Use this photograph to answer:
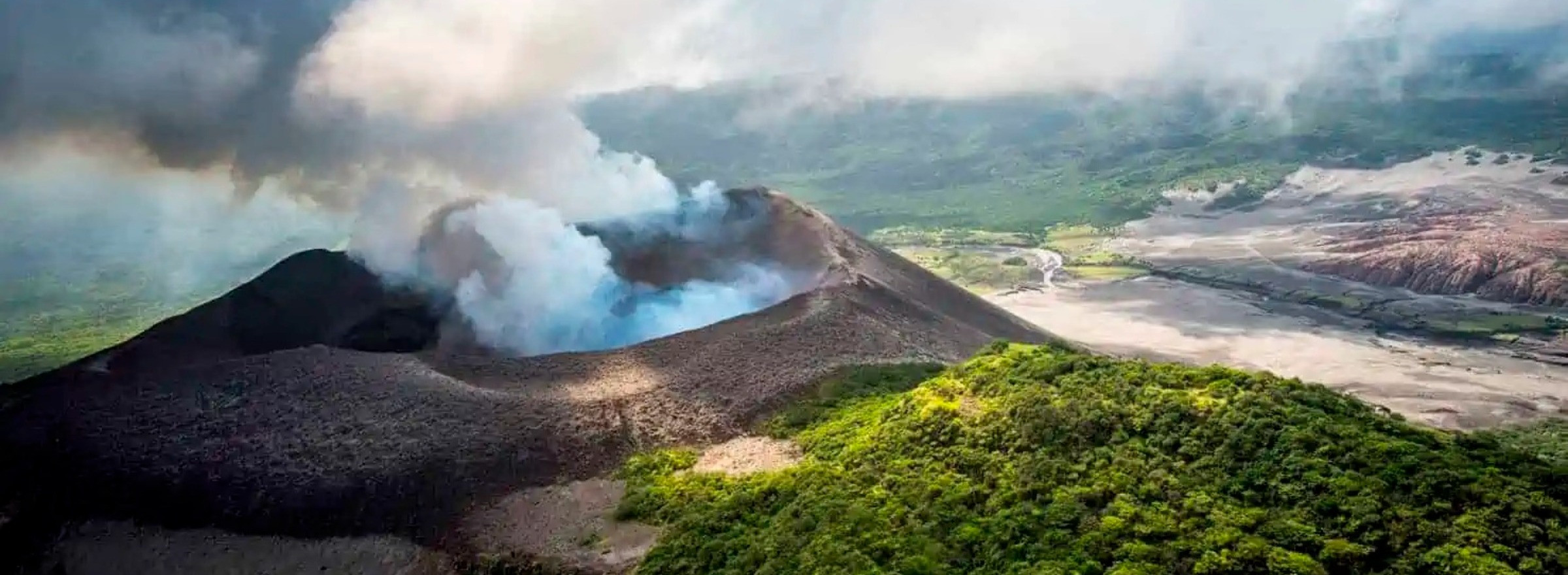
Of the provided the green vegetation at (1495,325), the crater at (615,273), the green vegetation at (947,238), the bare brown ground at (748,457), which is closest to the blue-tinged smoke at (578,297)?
the crater at (615,273)

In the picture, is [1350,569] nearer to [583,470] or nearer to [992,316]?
[583,470]

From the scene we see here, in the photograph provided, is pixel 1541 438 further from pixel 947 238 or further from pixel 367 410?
pixel 947 238

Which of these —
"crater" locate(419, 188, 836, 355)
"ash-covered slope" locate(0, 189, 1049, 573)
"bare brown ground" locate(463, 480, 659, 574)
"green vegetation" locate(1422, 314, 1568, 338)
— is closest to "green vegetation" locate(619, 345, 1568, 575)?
"bare brown ground" locate(463, 480, 659, 574)

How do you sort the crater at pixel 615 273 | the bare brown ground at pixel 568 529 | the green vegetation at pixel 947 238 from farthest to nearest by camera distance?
the green vegetation at pixel 947 238
the crater at pixel 615 273
the bare brown ground at pixel 568 529

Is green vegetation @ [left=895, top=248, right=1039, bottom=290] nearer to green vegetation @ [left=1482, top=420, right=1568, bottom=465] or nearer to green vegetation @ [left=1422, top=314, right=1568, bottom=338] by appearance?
green vegetation @ [left=1422, top=314, right=1568, bottom=338]

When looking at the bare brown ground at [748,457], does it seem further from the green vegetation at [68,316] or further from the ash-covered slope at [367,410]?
the green vegetation at [68,316]

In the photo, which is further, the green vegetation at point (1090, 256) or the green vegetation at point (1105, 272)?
the green vegetation at point (1090, 256)
